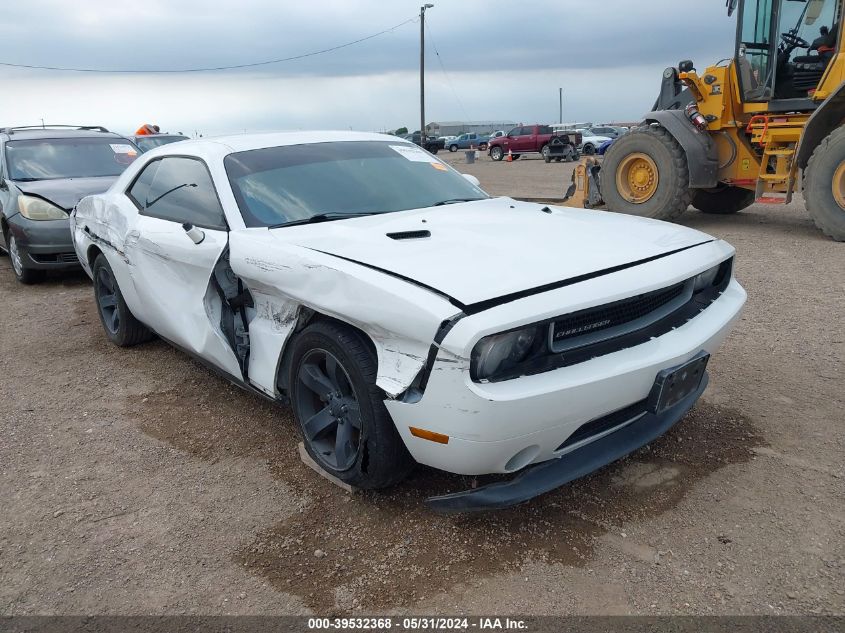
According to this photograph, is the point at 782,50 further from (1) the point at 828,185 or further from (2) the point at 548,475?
(2) the point at 548,475

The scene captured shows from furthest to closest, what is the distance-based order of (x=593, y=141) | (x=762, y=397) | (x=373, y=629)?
(x=593, y=141)
(x=762, y=397)
(x=373, y=629)

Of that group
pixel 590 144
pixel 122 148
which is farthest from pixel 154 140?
pixel 590 144

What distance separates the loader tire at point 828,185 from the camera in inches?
291

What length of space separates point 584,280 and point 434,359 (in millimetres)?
632

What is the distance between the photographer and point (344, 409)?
2621mm

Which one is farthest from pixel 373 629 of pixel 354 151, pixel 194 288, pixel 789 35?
pixel 789 35

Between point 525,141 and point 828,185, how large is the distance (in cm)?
2611

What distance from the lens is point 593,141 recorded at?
108 feet

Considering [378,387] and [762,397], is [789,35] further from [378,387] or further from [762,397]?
[378,387]

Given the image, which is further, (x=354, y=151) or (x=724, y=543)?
(x=354, y=151)

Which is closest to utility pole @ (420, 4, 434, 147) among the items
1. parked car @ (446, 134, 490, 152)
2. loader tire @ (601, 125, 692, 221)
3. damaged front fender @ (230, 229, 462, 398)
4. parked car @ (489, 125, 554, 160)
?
parked car @ (489, 125, 554, 160)

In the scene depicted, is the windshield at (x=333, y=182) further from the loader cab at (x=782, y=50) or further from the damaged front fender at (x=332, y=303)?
the loader cab at (x=782, y=50)

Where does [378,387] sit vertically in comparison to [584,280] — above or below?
below

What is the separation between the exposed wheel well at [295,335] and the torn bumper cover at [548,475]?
613mm
